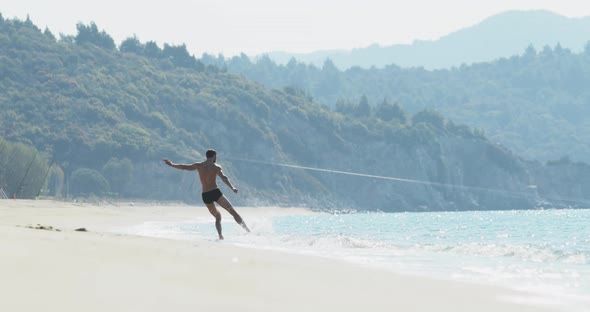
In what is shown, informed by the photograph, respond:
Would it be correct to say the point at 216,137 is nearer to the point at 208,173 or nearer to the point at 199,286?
the point at 208,173

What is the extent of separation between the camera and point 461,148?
14888cm

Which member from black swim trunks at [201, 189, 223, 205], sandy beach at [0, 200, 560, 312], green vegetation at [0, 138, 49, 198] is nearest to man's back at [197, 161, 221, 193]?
black swim trunks at [201, 189, 223, 205]

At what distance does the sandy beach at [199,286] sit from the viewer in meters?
5.18

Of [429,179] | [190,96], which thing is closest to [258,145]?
[190,96]

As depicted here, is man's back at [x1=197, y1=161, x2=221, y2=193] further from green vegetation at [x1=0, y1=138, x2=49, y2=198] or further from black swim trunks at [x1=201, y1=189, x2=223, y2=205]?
green vegetation at [x1=0, y1=138, x2=49, y2=198]

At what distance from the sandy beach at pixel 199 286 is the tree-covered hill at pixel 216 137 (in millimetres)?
74851

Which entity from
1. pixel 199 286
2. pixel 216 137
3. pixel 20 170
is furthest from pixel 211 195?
pixel 216 137

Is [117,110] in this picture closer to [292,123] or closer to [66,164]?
[66,164]

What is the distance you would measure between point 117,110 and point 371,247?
9859 cm

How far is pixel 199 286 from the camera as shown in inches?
238

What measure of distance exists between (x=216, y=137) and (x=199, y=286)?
110 metres

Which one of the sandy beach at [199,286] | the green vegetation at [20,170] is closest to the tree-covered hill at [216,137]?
the green vegetation at [20,170]

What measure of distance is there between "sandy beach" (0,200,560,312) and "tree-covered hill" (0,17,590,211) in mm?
74851

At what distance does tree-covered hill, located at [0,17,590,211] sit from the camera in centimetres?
9425
